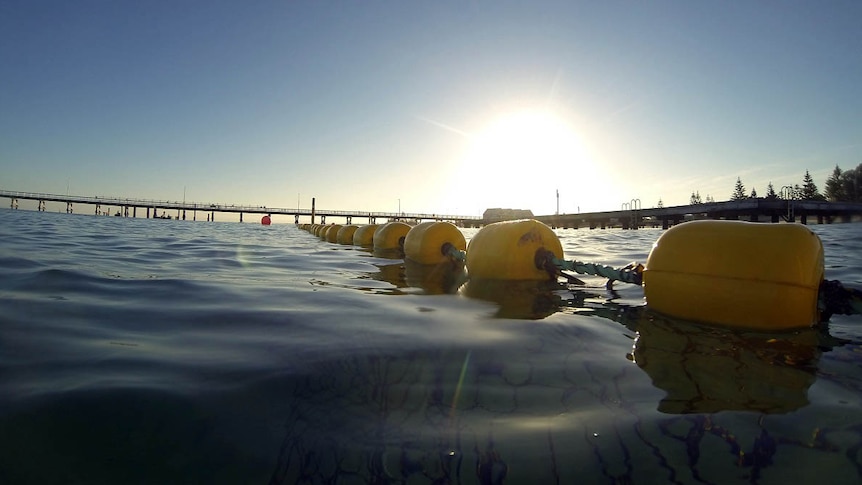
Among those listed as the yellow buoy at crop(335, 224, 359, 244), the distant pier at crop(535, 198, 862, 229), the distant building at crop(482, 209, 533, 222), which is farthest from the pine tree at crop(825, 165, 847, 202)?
the yellow buoy at crop(335, 224, 359, 244)

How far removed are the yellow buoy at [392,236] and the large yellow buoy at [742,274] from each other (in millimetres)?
6432

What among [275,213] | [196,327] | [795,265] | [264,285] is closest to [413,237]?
[264,285]

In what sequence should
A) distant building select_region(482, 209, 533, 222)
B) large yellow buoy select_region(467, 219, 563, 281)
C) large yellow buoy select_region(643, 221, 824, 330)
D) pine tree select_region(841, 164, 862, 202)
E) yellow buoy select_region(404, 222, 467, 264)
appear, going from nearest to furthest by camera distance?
large yellow buoy select_region(643, 221, 824, 330)
large yellow buoy select_region(467, 219, 563, 281)
yellow buoy select_region(404, 222, 467, 264)
pine tree select_region(841, 164, 862, 202)
distant building select_region(482, 209, 533, 222)

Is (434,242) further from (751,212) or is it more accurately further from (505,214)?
(505,214)

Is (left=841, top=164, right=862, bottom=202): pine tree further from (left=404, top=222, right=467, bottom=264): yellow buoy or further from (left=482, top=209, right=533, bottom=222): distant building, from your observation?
(left=404, top=222, right=467, bottom=264): yellow buoy

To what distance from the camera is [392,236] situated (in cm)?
859

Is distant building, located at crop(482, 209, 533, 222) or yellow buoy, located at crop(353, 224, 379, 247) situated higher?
distant building, located at crop(482, 209, 533, 222)

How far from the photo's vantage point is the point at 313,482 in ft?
3.30

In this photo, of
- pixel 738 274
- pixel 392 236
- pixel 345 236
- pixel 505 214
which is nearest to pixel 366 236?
pixel 345 236

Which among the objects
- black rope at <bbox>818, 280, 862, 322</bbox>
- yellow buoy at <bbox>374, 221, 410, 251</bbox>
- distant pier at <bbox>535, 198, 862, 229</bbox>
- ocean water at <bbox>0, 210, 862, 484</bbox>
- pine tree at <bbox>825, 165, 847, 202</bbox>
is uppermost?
pine tree at <bbox>825, 165, 847, 202</bbox>

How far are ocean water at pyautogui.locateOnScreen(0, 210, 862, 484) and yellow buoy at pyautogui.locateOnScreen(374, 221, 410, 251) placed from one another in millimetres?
5908

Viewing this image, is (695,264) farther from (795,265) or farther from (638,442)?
(638,442)

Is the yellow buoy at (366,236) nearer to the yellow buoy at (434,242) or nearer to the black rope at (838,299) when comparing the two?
the yellow buoy at (434,242)

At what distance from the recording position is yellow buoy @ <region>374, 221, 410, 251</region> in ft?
28.2
